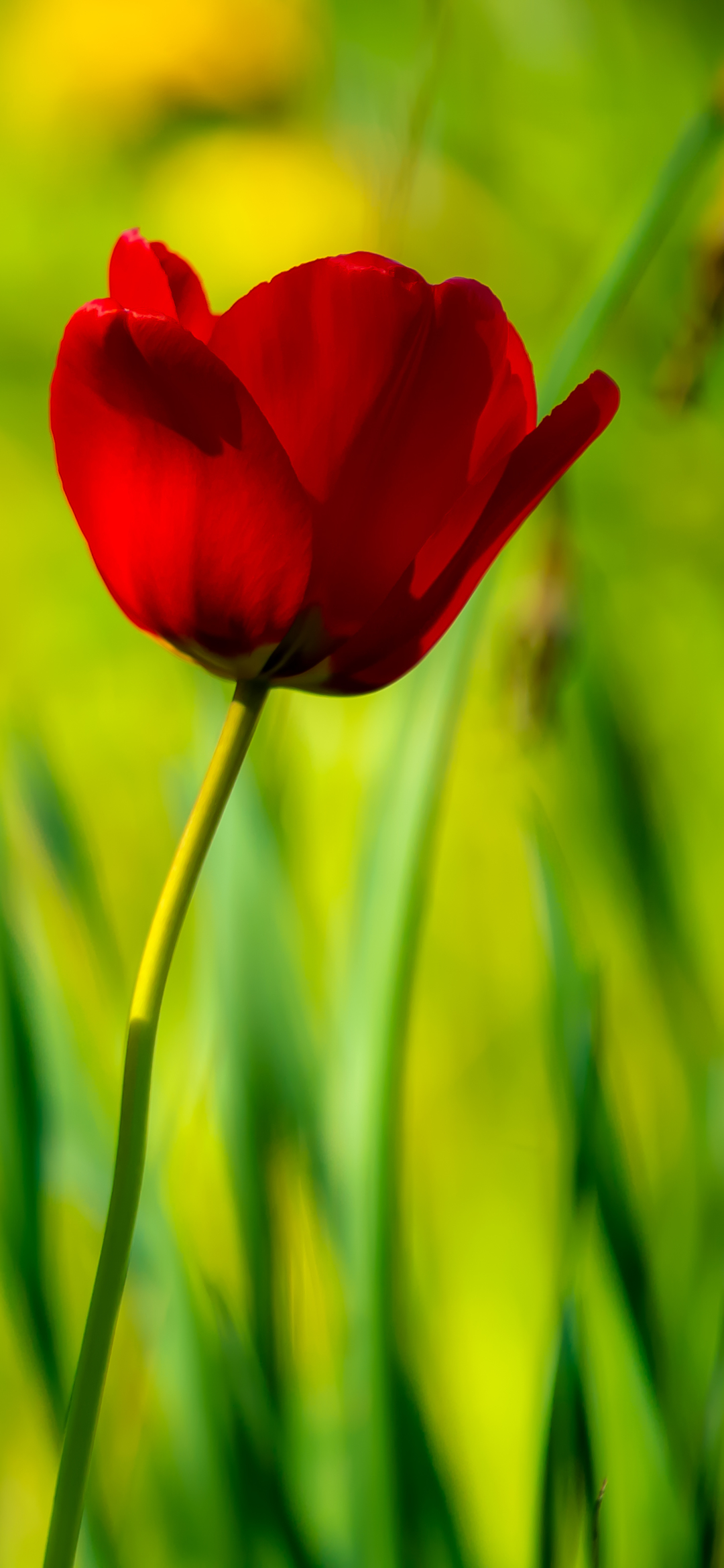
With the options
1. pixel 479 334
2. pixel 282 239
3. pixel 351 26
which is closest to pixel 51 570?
pixel 282 239

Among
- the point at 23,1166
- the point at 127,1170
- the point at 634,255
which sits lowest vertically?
the point at 23,1166

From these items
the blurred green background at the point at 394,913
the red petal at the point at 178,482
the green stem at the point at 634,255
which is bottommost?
the blurred green background at the point at 394,913

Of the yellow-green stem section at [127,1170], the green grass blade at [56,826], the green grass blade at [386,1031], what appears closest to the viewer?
the yellow-green stem section at [127,1170]

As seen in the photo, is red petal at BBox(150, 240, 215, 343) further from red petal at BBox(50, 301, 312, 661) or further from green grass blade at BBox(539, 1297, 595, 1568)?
green grass blade at BBox(539, 1297, 595, 1568)

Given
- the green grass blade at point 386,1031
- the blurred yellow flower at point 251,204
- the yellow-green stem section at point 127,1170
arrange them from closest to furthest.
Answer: the yellow-green stem section at point 127,1170 < the green grass blade at point 386,1031 < the blurred yellow flower at point 251,204

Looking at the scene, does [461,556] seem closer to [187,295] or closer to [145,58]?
[187,295]

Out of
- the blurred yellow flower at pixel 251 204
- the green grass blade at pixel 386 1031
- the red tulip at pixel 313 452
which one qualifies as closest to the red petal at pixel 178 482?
the red tulip at pixel 313 452

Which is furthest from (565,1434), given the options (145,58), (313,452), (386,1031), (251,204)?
(145,58)

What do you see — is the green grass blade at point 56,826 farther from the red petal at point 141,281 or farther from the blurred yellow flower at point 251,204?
the blurred yellow flower at point 251,204
